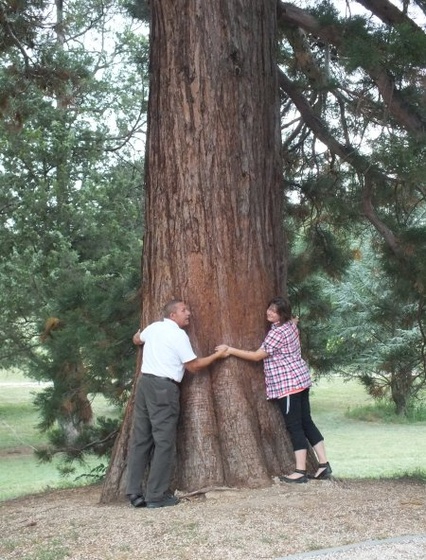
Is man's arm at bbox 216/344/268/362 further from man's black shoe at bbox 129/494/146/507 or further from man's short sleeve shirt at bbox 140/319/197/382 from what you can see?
man's black shoe at bbox 129/494/146/507

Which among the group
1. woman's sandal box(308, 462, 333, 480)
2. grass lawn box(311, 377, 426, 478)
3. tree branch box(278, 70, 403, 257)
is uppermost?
tree branch box(278, 70, 403, 257)

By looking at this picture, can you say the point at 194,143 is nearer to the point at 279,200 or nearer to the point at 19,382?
the point at 279,200

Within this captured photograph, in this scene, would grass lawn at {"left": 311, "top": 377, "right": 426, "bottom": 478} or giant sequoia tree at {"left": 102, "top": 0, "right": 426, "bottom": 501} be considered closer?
giant sequoia tree at {"left": 102, "top": 0, "right": 426, "bottom": 501}

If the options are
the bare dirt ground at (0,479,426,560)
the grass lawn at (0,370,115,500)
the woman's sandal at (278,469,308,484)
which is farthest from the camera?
the grass lawn at (0,370,115,500)

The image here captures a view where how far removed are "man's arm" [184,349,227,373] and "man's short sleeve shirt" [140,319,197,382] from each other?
51 millimetres

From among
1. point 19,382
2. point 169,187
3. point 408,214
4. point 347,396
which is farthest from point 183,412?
point 19,382

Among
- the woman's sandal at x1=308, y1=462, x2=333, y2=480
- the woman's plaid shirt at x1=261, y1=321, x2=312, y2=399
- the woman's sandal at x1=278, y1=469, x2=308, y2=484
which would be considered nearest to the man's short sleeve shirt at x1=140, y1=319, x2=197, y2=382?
the woman's plaid shirt at x1=261, y1=321, x2=312, y2=399

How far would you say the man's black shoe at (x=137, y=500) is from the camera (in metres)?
6.42

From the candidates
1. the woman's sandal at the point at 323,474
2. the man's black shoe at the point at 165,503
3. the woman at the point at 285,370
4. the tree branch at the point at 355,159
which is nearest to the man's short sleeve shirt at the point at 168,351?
the woman at the point at 285,370

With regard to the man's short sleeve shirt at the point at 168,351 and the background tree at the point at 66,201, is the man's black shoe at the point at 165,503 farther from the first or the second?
the background tree at the point at 66,201

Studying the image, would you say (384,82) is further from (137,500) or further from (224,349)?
(137,500)

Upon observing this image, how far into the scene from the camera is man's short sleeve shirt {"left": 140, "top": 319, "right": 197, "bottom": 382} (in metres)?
6.46

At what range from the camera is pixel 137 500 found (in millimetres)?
6457

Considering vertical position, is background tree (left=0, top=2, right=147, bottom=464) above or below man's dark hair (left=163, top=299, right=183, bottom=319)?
above
